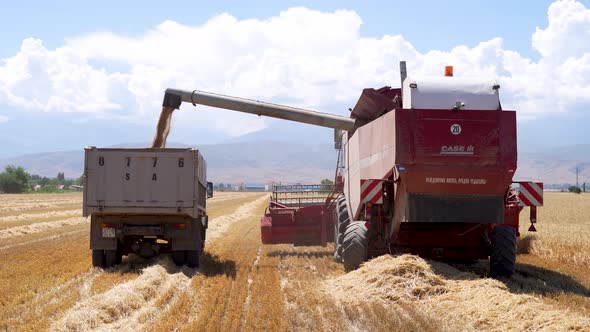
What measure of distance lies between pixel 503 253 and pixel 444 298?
253 centimetres

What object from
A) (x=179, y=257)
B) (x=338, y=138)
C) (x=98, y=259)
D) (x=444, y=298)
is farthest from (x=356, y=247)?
(x=338, y=138)

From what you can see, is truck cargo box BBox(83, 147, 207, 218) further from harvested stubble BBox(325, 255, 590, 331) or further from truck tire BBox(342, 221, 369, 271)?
harvested stubble BBox(325, 255, 590, 331)

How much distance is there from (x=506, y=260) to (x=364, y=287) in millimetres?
2871

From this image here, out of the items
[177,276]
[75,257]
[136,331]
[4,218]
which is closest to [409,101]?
[177,276]

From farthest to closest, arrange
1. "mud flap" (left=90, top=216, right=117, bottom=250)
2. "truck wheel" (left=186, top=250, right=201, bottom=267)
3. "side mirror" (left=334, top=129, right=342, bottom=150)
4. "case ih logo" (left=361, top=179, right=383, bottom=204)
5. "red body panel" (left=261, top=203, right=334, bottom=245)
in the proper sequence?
1. "red body panel" (left=261, top=203, right=334, bottom=245)
2. "side mirror" (left=334, top=129, right=342, bottom=150)
3. "truck wheel" (left=186, top=250, right=201, bottom=267)
4. "mud flap" (left=90, top=216, right=117, bottom=250)
5. "case ih logo" (left=361, top=179, right=383, bottom=204)

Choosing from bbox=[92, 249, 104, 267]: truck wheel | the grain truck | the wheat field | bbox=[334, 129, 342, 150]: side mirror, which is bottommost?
the wheat field

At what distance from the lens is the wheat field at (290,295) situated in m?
7.99

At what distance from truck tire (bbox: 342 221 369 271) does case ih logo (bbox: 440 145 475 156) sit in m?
2.31

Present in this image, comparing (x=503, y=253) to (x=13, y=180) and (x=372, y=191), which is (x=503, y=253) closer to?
(x=372, y=191)

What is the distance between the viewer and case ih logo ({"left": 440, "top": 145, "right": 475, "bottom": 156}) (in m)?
10.7

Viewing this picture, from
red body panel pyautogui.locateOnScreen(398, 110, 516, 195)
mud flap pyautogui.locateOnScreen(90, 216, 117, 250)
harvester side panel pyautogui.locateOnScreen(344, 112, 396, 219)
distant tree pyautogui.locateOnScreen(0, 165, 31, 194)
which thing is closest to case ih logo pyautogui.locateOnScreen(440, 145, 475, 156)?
red body panel pyautogui.locateOnScreen(398, 110, 516, 195)

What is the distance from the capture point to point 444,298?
9438mm

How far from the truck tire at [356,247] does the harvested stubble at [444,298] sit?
646 millimetres

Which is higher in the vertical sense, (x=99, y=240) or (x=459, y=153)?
(x=459, y=153)
